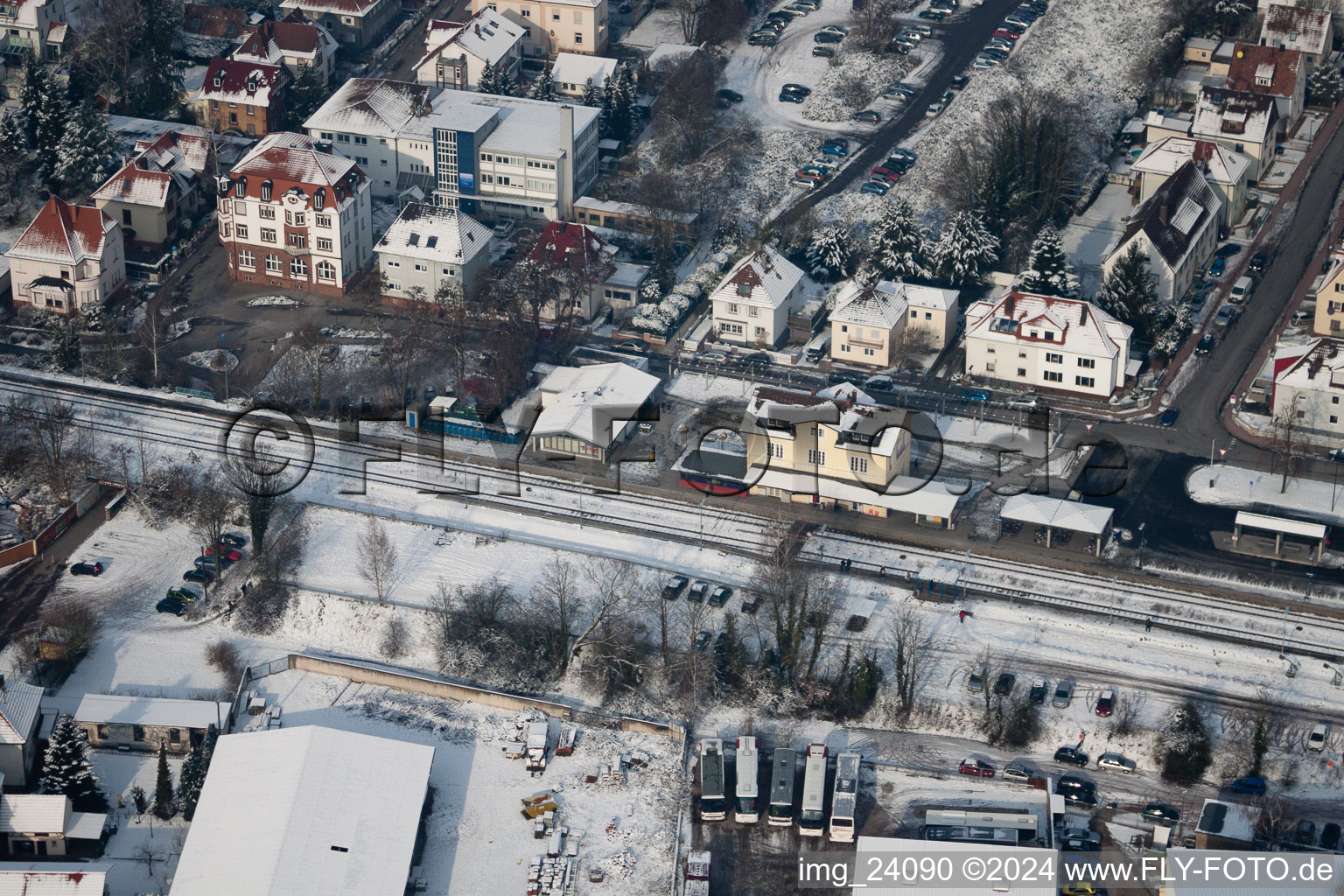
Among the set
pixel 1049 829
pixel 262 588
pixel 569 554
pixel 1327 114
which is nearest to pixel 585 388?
pixel 569 554

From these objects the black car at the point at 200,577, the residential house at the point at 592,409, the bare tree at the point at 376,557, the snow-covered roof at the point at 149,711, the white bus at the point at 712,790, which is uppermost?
the residential house at the point at 592,409

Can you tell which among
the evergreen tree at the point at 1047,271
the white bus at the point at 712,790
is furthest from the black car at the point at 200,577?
the evergreen tree at the point at 1047,271

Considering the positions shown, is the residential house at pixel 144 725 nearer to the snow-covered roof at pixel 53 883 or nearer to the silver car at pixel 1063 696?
the snow-covered roof at pixel 53 883

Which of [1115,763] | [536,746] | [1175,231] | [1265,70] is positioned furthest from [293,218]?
[1265,70]

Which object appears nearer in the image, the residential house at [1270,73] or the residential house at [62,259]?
the residential house at [62,259]

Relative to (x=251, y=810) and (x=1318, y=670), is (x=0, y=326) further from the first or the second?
(x=1318, y=670)
